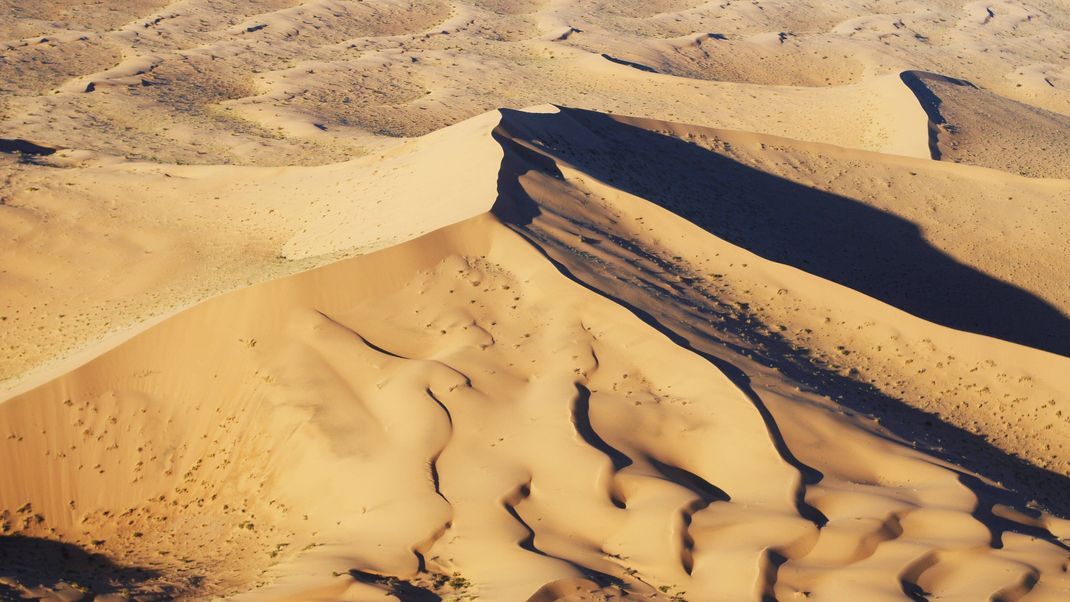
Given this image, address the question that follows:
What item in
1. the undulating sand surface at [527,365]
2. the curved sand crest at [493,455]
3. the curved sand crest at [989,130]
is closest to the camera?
the curved sand crest at [493,455]

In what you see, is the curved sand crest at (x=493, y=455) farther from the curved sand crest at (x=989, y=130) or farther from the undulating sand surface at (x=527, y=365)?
the curved sand crest at (x=989, y=130)

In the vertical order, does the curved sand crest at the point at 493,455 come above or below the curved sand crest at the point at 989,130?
below

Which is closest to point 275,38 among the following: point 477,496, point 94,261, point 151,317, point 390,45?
point 390,45

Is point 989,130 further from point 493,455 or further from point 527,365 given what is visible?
point 493,455

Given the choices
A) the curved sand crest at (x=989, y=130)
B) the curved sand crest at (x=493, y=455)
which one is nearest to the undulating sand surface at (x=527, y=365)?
the curved sand crest at (x=493, y=455)

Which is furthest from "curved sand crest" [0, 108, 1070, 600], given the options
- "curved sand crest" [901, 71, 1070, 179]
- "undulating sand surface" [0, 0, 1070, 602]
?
"curved sand crest" [901, 71, 1070, 179]

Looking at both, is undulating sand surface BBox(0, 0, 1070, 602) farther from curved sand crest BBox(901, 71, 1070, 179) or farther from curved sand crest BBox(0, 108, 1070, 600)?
curved sand crest BBox(901, 71, 1070, 179)

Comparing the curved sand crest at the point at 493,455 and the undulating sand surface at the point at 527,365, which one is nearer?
the curved sand crest at the point at 493,455
